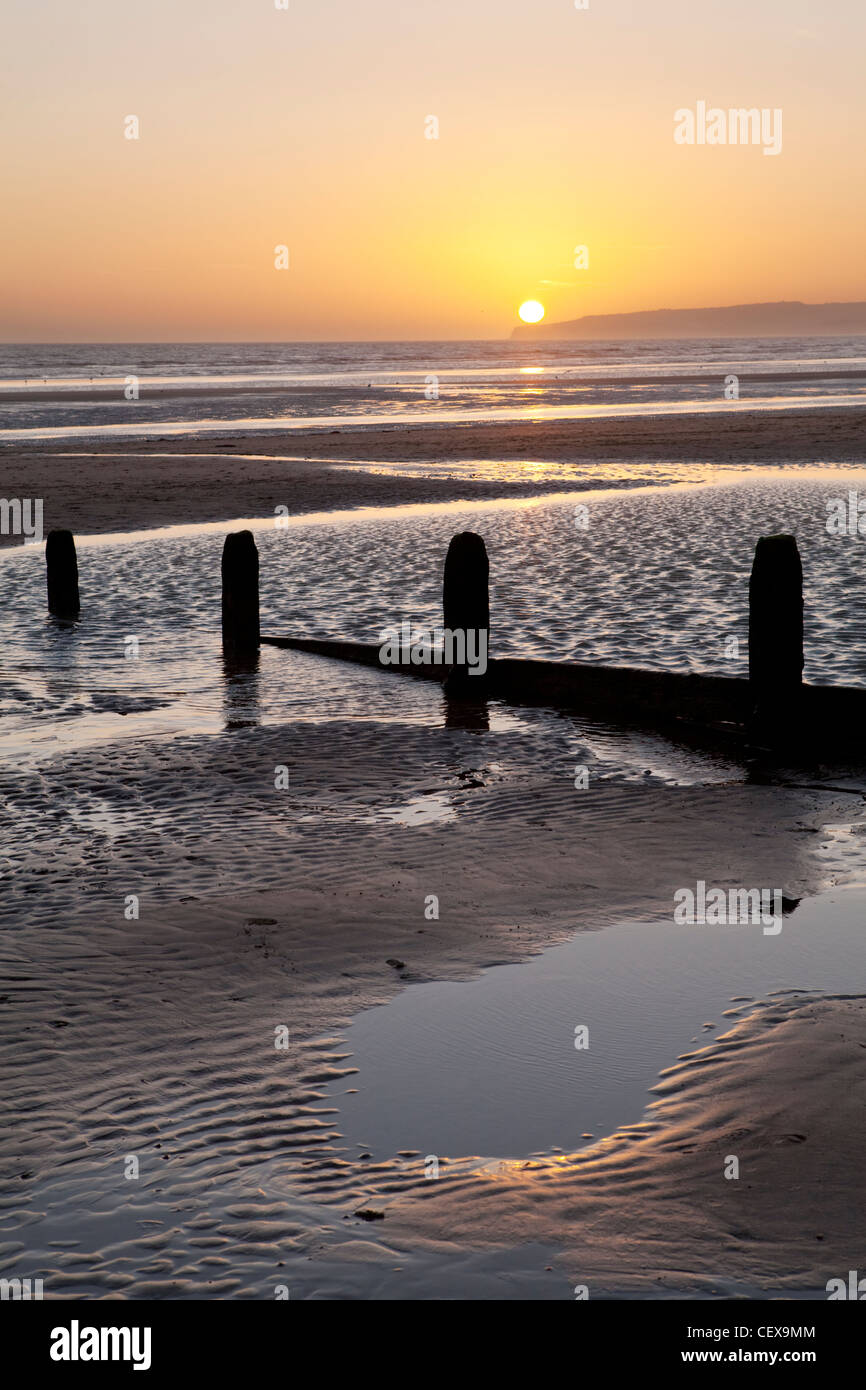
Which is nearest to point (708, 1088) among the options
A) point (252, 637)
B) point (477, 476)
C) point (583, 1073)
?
point (583, 1073)

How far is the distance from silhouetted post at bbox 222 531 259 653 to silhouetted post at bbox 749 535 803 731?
6.01 meters

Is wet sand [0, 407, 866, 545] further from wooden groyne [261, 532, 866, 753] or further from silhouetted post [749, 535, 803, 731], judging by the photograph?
silhouetted post [749, 535, 803, 731]

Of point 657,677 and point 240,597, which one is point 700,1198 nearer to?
point 657,677

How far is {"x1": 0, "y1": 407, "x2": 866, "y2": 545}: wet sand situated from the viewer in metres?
28.4

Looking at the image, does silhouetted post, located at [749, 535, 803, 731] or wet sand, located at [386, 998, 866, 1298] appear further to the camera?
silhouetted post, located at [749, 535, 803, 731]

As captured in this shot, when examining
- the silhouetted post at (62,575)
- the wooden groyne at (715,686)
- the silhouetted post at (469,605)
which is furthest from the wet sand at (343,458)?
the wooden groyne at (715,686)

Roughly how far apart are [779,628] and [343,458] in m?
29.5

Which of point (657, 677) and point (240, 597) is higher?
point (240, 597)

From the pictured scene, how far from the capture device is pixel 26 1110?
17.2 ft

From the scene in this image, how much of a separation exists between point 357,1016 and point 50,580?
11830mm

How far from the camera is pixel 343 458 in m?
38.8

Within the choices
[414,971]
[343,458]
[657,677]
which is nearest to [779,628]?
[657,677]

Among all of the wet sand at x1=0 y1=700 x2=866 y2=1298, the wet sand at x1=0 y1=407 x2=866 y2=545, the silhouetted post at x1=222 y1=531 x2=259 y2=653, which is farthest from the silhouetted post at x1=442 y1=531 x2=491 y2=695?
the wet sand at x1=0 y1=407 x2=866 y2=545

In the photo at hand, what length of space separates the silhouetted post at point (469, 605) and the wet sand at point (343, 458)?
44.5 feet
